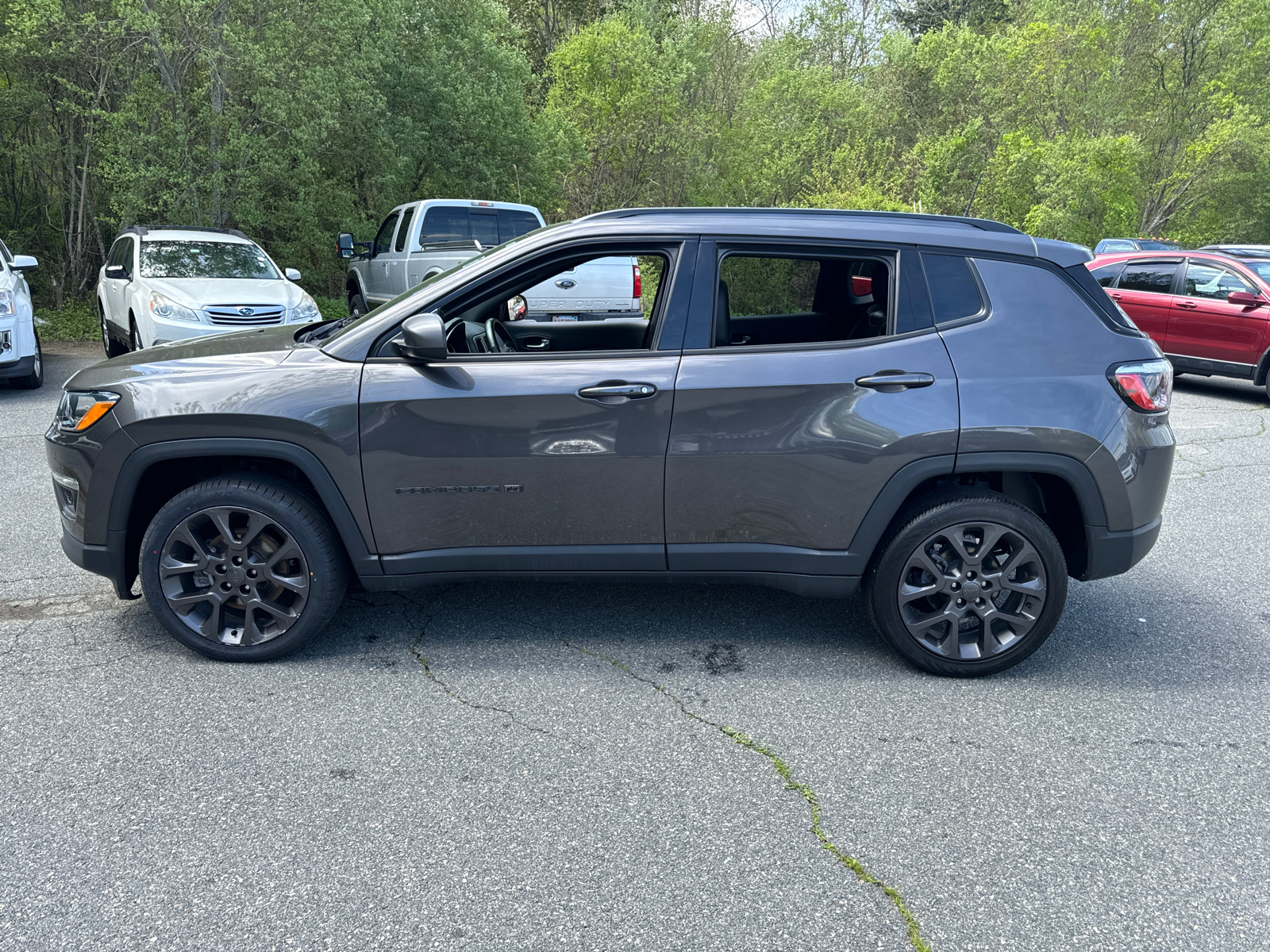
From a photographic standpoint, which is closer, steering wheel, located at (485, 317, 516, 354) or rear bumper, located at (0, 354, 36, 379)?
steering wheel, located at (485, 317, 516, 354)

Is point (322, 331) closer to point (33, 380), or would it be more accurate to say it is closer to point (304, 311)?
point (304, 311)

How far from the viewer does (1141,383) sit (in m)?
3.65

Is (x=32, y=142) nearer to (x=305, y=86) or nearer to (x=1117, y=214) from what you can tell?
(x=305, y=86)

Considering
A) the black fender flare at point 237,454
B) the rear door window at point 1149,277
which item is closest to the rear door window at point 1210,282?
the rear door window at point 1149,277

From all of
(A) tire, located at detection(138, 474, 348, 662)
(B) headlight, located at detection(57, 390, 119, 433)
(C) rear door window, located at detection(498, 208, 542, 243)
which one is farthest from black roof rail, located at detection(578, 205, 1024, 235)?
(C) rear door window, located at detection(498, 208, 542, 243)

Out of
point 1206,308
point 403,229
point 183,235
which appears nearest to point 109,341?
point 183,235

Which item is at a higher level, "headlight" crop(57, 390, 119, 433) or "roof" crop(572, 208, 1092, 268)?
"roof" crop(572, 208, 1092, 268)

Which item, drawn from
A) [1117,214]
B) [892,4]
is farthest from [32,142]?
[892,4]

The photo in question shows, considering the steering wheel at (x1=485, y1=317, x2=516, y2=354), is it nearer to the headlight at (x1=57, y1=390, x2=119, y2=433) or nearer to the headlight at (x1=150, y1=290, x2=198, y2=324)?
the headlight at (x1=57, y1=390, x2=119, y2=433)

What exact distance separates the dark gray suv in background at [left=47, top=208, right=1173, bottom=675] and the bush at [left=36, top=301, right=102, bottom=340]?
43.7 feet

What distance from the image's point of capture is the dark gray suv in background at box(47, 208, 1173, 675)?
3609mm

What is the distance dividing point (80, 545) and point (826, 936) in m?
3.22

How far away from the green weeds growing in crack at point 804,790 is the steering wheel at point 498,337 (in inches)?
51.8

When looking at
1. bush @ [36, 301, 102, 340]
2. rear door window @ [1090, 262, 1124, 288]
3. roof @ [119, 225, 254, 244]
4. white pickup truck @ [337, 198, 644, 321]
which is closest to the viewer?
roof @ [119, 225, 254, 244]
